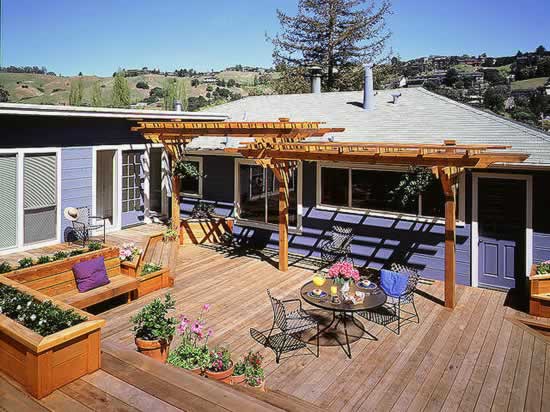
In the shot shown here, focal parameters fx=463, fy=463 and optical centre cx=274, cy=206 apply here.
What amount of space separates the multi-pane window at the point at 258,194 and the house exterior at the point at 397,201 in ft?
0.08

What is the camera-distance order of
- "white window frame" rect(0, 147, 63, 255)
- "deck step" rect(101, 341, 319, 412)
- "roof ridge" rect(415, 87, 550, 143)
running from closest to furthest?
"deck step" rect(101, 341, 319, 412), "roof ridge" rect(415, 87, 550, 143), "white window frame" rect(0, 147, 63, 255)

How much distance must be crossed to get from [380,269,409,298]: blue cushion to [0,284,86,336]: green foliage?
13.7 feet

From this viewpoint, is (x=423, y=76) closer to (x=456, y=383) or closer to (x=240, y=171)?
(x=240, y=171)

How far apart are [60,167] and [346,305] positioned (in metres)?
7.29

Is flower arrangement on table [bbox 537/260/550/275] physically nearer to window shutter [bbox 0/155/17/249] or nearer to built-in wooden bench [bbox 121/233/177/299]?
built-in wooden bench [bbox 121/233/177/299]

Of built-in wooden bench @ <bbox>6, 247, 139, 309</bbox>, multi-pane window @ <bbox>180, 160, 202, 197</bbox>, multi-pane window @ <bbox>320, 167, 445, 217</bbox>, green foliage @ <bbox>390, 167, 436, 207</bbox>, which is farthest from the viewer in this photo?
multi-pane window @ <bbox>180, 160, 202, 197</bbox>

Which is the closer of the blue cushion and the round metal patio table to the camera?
the round metal patio table

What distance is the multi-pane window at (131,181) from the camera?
1192 centimetres

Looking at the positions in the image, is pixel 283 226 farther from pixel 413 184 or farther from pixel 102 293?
pixel 102 293

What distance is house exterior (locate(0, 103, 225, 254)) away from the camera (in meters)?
9.26

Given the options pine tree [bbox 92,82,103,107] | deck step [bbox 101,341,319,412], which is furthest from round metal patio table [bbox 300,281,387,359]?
pine tree [bbox 92,82,103,107]

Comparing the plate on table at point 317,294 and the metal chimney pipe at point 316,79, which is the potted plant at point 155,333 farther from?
the metal chimney pipe at point 316,79

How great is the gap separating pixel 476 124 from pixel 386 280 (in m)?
4.36

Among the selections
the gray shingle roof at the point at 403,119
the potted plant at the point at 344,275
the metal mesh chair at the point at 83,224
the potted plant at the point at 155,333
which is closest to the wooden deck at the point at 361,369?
the potted plant at the point at 155,333
